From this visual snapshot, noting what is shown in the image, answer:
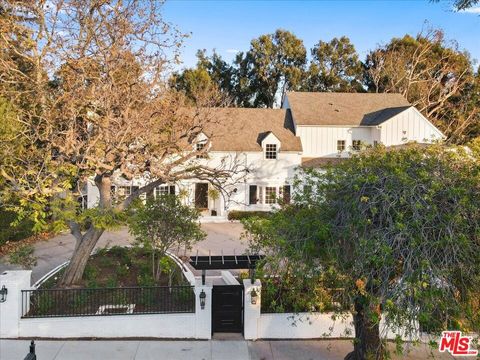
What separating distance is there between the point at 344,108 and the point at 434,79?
727 inches

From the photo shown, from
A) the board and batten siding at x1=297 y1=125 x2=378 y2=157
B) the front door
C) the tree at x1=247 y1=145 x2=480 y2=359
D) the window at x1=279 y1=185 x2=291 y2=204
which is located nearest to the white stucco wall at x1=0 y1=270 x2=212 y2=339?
the window at x1=279 y1=185 x2=291 y2=204

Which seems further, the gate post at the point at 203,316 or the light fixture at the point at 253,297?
the gate post at the point at 203,316

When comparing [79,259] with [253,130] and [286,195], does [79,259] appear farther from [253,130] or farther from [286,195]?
[253,130]

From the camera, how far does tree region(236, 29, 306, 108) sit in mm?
51625

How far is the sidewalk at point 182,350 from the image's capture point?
10266 millimetres

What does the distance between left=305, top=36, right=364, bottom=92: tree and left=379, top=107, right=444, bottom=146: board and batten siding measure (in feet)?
67.4

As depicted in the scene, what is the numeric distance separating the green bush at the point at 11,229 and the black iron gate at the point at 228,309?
42.2 feet

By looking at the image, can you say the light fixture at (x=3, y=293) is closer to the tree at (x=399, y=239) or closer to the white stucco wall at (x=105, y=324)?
the white stucco wall at (x=105, y=324)

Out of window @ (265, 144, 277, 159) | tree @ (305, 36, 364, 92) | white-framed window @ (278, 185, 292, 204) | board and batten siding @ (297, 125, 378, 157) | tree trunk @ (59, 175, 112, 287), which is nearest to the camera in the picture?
white-framed window @ (278, 185, 292, 204)

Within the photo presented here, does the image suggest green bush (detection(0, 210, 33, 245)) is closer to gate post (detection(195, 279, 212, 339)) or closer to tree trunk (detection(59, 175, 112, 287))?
tree trunk (detection(59, 175, 112, 287))

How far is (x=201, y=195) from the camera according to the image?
1187 inches

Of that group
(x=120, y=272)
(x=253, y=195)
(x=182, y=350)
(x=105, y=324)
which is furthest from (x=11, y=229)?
(x=253, y=195)

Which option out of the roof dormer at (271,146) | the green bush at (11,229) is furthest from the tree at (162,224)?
the roof dormer at (271,146)

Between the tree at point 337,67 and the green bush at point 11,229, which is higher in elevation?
the tree at point 337,67
